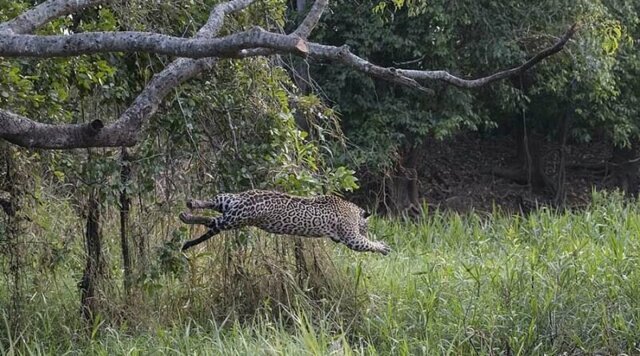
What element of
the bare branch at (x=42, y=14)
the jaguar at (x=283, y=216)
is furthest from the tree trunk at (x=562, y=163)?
the bare branch at (x=42, y=14)

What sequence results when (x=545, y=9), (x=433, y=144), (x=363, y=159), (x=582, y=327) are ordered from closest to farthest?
1. (x=582, y=327)
2. (x=363, y=159)
3. (x=545, y=9)
4. (x=433, y=144)

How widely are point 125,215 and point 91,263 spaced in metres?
0.40

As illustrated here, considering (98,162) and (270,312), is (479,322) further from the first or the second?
(98,162)

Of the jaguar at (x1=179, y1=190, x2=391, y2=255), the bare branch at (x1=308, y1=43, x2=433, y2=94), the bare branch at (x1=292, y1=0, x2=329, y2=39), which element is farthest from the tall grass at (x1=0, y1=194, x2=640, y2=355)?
the bare branch at (x1=292, y1=0, x2=329, y2=39)

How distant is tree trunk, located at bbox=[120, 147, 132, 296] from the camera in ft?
23.5

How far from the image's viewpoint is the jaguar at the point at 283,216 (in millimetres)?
5672

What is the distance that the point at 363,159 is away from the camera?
1262cm

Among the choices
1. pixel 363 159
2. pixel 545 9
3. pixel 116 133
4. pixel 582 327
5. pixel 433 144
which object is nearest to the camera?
pixel 116 133

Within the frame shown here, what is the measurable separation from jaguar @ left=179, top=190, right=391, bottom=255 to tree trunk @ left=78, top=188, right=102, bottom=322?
1.59 metres

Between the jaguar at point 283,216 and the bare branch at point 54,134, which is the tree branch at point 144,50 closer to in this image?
the bare branch at point 54,134

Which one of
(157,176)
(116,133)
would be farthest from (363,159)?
(116,133)

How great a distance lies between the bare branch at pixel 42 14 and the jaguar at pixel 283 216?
3.70ft

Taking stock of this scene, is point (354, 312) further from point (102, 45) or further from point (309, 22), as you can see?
point (102, 45)

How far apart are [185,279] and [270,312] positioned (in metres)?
0.65
